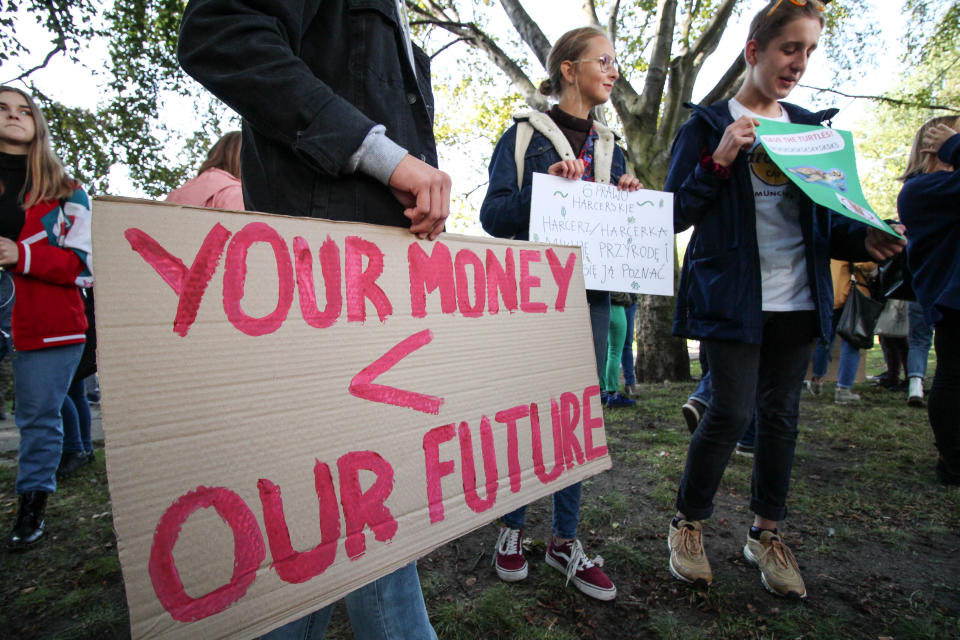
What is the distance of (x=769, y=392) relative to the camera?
196 cm

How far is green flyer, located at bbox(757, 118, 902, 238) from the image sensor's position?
165 cm

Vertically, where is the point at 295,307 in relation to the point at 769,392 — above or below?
above

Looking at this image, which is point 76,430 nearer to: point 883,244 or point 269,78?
point 269,78

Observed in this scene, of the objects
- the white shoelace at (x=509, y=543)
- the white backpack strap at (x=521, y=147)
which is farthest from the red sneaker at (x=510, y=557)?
the white backpack strap at (x=521, y=147)

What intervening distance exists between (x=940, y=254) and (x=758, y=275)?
151 centimetres

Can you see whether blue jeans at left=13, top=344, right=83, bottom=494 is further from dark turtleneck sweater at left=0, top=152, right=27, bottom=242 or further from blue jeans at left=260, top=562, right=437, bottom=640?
blue jeans at left=260, top=562, right=437, bottom=640

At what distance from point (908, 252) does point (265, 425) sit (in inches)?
127

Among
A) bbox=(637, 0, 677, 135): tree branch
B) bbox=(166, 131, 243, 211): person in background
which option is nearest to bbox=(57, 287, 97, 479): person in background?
bbox=(166, 131, 243, 211): person in background

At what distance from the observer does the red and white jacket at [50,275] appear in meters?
2.42

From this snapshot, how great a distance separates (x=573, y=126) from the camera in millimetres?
2113

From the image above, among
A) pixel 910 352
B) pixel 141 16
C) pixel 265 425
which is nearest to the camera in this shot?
pixel 265 425

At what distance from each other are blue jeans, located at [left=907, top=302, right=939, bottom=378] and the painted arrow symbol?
20.2ft

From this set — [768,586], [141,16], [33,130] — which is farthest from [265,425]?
[141,16]

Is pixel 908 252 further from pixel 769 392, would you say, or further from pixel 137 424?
pixel 137 424
